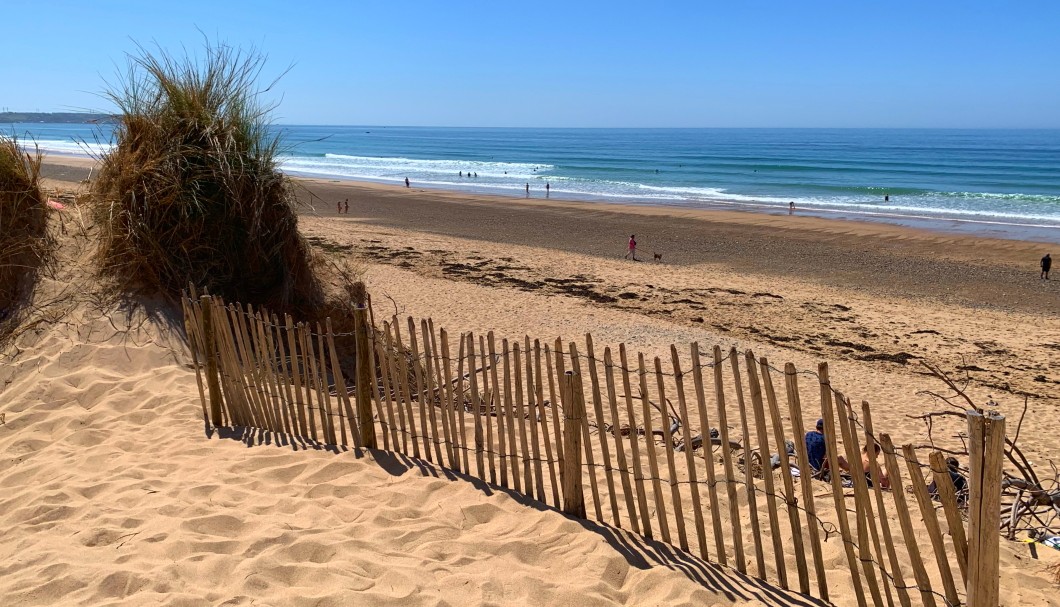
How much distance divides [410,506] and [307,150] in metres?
96.0

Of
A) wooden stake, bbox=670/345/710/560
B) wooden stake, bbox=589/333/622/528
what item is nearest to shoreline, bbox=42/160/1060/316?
wooden stake, bbox=589/333/622/528

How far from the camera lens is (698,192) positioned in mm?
38781

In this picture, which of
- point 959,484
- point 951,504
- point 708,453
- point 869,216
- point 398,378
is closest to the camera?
point 951,504

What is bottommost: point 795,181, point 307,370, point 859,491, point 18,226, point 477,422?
point 477,422

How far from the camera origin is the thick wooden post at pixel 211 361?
530 cm

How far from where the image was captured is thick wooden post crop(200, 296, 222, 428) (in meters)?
5.30

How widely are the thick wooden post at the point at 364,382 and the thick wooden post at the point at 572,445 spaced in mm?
1501

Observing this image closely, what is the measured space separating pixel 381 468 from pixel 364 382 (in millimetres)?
575

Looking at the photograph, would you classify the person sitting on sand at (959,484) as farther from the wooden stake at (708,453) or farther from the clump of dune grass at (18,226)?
the clump of dune grass at (18,226)

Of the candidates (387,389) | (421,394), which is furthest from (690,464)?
(387,389)

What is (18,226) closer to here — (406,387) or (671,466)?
(406,387)

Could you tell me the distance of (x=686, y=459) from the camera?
14.5ft

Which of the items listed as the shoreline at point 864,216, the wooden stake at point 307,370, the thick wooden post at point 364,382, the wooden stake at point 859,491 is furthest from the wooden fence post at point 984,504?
the shoreline at point 864,216

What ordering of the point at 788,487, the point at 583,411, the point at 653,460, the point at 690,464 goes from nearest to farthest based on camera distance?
the point at 788,487, the point at 690,464, the point at 653,460, the point at 583,411
